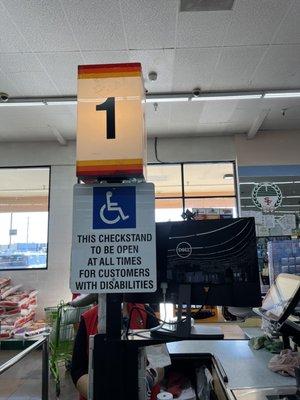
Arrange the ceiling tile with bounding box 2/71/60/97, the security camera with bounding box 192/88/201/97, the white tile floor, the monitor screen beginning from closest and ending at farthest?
the monitor screen
the white tile floor
the ceiling tile with bounding box 2/71/60/97
the security camera with bounding box 192/88/201/97

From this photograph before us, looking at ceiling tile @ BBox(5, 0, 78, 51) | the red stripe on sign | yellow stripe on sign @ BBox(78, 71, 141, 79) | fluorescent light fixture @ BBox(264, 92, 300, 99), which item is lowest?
yellow stripe on sign @ BBox(78, 71, 141, 79)

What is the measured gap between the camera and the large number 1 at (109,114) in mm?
1304

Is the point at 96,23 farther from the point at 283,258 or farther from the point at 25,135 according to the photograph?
the point at 283,258

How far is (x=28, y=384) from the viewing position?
3.89 meters

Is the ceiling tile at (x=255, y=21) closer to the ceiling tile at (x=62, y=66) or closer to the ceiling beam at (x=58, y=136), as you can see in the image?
the ceiling tile at (x=62, y=66)

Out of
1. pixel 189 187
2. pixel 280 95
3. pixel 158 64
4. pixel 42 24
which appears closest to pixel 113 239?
pixel 42 24

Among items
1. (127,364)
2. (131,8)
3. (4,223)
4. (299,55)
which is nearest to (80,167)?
(127,364)

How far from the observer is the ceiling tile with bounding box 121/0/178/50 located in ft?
9.52

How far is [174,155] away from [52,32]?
135 inches

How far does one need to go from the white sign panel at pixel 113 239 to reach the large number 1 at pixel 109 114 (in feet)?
0.69

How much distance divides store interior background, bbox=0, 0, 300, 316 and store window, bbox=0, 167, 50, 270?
207mm

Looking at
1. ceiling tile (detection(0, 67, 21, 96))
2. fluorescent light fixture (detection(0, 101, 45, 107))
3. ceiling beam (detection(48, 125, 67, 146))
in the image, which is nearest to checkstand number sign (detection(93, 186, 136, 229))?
ceiling tile (detection(0, 67, 21, 96))

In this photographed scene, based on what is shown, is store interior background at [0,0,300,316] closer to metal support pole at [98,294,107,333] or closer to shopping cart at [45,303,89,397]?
shopping cart at [45,303,89,397]

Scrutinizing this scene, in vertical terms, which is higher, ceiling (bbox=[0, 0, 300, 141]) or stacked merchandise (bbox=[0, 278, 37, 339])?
ceiling (bbox=[0, 0, 300, 141])
